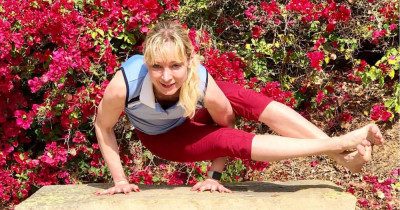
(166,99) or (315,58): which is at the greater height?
(315,58)

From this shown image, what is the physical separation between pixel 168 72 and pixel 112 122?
58cm

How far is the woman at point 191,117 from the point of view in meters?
2.98

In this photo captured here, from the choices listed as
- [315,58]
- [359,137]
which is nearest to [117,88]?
[359,137]

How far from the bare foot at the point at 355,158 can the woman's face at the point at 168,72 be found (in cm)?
101

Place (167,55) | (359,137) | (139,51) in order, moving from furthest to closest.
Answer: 1. (139,51)
2. (359,137)
3. (167,55)

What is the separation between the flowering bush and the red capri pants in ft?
3.51

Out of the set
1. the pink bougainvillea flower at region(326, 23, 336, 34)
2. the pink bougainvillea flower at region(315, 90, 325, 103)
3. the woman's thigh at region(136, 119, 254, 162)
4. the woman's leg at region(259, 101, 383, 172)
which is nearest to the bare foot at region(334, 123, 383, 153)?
the woman's leg at region(259, 101, 383, 172)

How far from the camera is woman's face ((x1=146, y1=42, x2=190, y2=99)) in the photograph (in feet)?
9.53

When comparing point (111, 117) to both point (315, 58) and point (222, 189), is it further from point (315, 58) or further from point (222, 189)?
point (315, 58)

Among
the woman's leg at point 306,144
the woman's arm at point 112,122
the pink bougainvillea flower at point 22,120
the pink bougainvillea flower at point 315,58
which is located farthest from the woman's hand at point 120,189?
the pink bougainvillea flower at point 315,58

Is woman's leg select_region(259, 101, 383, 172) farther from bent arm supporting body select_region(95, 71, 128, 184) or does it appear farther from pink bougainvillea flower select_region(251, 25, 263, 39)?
pink bougainvillea flower select_region(251, 25, 263, 39)

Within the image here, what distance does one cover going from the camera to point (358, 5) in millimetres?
5039

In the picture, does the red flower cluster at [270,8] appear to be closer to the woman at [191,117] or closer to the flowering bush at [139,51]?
the flowering bush at [139,51]

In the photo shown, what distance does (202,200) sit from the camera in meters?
3.05
